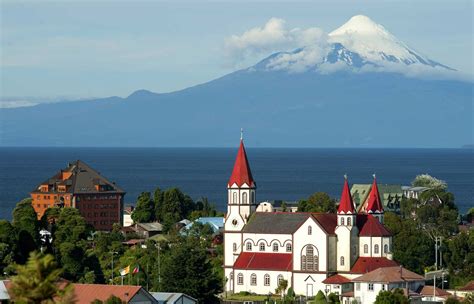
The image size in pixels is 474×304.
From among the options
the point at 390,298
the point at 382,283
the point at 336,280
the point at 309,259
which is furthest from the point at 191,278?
the point at 309,259

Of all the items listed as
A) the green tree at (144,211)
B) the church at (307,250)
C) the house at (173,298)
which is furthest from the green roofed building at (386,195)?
the house at (173,298)

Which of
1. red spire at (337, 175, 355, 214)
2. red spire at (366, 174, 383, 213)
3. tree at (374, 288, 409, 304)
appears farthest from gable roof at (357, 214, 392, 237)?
tree at (374, 288, 409, 304)

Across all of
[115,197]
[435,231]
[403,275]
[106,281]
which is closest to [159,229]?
[115,197]

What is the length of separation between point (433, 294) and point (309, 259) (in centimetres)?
997

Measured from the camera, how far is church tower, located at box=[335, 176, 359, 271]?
77.0 metres

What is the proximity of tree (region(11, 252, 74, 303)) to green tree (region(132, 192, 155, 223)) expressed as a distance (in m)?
83.7

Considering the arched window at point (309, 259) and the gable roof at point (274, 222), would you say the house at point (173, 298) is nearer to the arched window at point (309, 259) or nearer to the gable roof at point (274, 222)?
the arched window at point (309, 259)

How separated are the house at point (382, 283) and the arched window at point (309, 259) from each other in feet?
16.4

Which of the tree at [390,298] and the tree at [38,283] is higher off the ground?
the tree at [38,283]

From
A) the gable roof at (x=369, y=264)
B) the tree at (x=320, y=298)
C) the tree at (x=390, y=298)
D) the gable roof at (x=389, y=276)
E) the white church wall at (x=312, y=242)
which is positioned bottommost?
the tree at (x=320, y=298)

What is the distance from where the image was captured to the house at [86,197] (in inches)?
4496

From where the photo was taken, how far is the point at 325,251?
76812 mm

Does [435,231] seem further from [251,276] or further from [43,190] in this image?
[43,190]

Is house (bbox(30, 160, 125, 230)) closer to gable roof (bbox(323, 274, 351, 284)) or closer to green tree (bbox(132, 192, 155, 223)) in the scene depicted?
green tree (bbox(132, 192, 155, 223))
